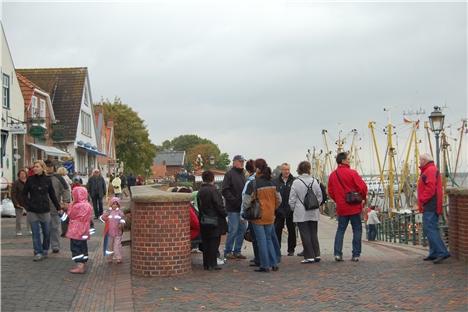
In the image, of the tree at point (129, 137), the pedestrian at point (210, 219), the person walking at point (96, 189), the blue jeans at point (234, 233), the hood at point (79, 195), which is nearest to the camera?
the pedestrian at point (210, 219)

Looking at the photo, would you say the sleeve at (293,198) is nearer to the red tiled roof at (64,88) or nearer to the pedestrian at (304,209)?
the pedestrian at (304,209)

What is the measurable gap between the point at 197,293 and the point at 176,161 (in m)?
122

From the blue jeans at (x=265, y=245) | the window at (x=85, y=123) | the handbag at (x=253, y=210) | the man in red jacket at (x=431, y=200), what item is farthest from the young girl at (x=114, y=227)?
the window at (x=85, y=123)

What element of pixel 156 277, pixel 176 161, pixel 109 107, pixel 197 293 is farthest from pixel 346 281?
pixel 176 161

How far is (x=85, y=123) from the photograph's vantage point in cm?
4416

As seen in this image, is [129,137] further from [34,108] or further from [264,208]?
[264,208]

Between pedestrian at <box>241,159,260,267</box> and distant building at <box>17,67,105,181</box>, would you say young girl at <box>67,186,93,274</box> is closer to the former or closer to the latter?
pedestrian at <box>241,159,260,267</box>

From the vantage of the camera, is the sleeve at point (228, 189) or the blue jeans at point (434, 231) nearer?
the blue jeans at point (434, 231)

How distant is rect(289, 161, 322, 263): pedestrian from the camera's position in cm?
1017

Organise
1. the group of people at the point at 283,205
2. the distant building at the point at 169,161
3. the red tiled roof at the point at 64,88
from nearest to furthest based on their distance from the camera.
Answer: the group of people at the point at 283,205 < the red tiled roof at the point at 64,88 < the distant building at the point at 169,161

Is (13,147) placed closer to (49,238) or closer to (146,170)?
(49,238)

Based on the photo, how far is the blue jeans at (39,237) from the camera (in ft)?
35.6

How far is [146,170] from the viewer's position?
261 feet

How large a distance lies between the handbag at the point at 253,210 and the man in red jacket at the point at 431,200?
271cm
